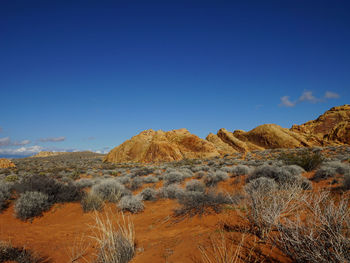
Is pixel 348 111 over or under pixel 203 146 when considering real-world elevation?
over

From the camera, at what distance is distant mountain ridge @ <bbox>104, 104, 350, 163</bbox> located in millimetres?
30766

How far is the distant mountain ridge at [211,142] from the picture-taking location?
30.8m

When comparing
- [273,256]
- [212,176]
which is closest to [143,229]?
[273,256]

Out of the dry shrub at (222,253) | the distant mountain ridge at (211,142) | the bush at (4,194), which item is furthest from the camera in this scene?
the distant mountain ridge at (211,142)

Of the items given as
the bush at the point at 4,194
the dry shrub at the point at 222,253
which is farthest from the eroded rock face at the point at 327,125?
the bush at the point at 4,194

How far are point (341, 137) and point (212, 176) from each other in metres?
36.3

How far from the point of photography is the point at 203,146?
31375mm

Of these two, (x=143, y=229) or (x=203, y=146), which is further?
(x=203, y=146)

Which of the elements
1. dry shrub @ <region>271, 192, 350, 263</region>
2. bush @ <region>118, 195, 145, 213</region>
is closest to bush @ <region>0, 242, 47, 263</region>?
bush @ <region>118, 195, 145, 213</region>

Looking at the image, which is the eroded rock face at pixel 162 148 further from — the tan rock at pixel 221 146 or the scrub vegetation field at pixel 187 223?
the scrub vegetation field at pixel 187 223

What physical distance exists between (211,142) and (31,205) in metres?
32.5

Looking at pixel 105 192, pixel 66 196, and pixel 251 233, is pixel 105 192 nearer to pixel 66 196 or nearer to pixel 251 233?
pixel 66 196

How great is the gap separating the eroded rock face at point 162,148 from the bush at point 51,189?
66.6 ft

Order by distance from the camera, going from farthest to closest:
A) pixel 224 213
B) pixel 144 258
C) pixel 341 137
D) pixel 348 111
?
pixel 348 111
pixel 341 137
pixel 224 213
pixel 144 258
